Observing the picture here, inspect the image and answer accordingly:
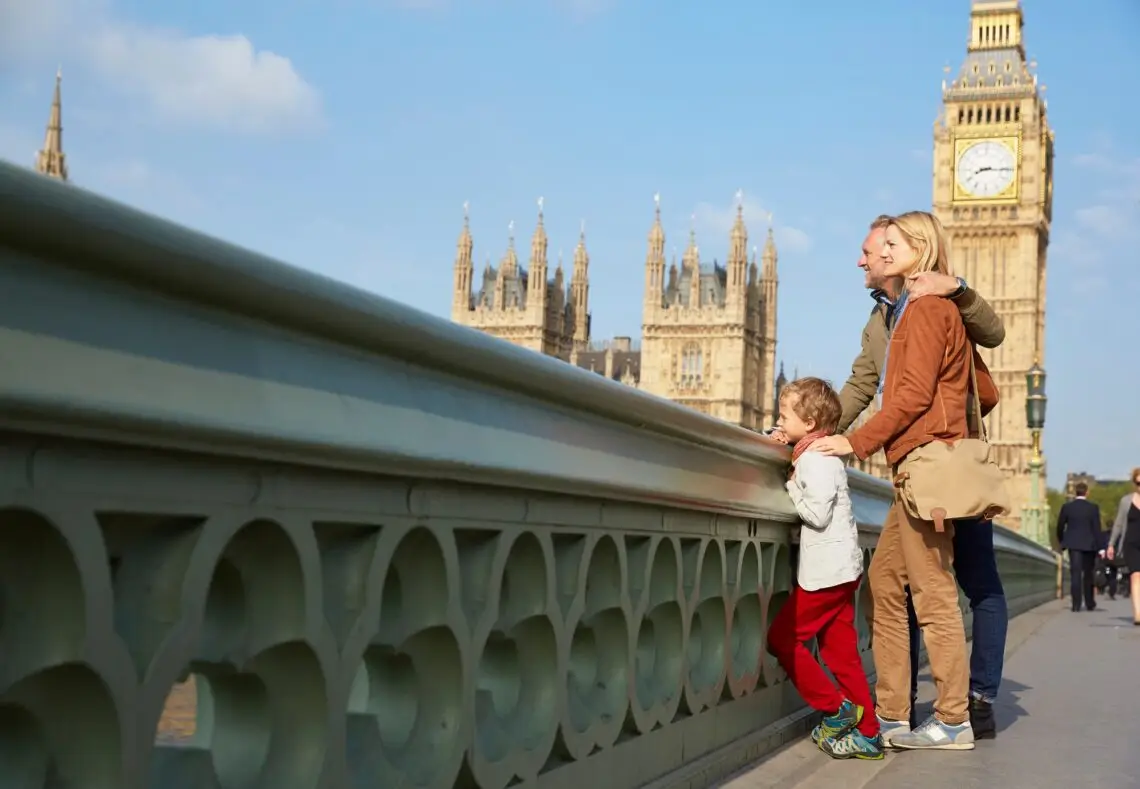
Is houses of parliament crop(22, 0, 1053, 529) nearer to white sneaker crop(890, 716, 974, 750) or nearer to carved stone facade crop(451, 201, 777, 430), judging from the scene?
carved stone facade crop(451, 201, 777, 430)

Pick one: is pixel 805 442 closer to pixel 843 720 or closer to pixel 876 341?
pixel 876 341

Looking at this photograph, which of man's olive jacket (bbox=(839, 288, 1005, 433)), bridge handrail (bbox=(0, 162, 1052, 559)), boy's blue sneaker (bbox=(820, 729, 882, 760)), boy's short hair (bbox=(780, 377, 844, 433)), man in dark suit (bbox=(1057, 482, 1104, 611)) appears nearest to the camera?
bridge handrail (bbox=(0, 162, 1052, 559))

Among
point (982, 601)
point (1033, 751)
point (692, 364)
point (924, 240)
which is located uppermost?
point (692, 364)

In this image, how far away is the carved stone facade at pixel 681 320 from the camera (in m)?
66.9

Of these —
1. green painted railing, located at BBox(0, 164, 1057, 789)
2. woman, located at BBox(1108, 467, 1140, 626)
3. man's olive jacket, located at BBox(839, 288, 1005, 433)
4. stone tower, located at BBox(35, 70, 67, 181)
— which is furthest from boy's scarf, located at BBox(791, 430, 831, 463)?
stone tower, located at BBox(35, 70, 67, 181)

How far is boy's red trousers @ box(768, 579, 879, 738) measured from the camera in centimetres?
328

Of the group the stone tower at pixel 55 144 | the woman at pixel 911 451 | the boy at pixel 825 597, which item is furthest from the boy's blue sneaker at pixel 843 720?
the stone tower at pixel 55 144

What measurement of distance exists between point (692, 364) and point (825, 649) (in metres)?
64.8

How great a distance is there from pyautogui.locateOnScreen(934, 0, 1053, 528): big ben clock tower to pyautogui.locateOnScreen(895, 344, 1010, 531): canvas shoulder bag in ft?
222

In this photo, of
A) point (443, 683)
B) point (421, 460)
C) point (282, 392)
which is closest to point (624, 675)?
point (443, 683)

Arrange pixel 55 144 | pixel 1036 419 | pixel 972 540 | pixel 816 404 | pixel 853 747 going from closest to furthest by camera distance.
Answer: pixel 853 747, pixel 816 404, pixel 972 540, pixel 1036 419, pixel 55 144

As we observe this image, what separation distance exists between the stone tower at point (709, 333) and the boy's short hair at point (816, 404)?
204 feet

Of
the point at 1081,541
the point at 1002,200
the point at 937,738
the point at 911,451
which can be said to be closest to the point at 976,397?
the point at 911,451

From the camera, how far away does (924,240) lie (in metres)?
3.56
